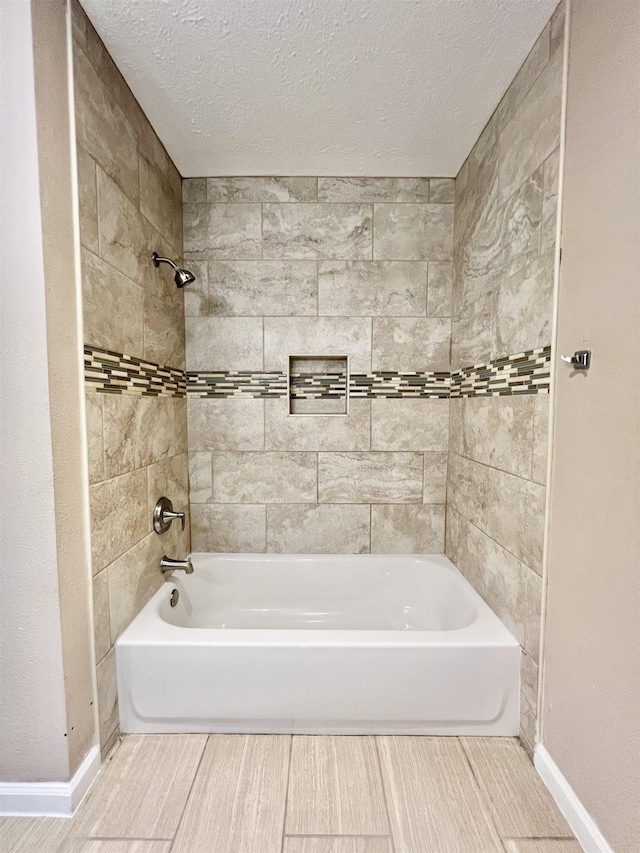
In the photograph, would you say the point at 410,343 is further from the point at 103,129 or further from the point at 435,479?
the point at 103,129

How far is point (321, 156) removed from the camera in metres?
1.81

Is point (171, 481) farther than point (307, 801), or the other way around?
point (171, 481)

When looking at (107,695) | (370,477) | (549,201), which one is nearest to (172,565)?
(107,695)

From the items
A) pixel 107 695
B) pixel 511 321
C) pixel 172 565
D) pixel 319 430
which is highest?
pixel 511 321

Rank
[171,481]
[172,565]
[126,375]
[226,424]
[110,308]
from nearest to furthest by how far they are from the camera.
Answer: [110,308] → [126,375] → [172,565] → [171,481] → [226,424]

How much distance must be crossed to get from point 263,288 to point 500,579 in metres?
1.73

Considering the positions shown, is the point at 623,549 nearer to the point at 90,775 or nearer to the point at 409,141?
the point at 90,775

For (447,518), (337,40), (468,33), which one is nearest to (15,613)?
(447,518)

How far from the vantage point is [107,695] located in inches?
51.8

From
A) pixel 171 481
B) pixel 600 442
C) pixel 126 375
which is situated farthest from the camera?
pixel 171 481

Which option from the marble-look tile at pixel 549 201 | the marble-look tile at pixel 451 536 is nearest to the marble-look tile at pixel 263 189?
the marble-look tile at pixel 549 201

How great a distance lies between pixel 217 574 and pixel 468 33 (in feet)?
7.91

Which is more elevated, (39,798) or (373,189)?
(373,189)

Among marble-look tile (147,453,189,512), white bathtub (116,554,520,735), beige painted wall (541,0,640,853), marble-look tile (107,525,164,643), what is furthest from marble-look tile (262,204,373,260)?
white bathtub (116,554,520,735)
